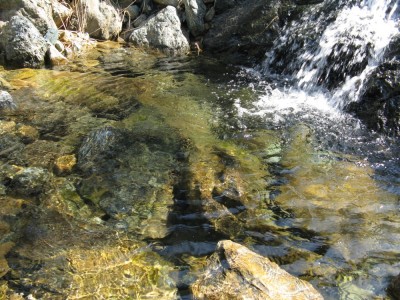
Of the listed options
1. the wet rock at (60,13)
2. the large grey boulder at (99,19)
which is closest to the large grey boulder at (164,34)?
the large grey boulder at (99,19)

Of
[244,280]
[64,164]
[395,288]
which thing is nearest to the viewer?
[244,280]

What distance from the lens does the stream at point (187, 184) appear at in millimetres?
3127

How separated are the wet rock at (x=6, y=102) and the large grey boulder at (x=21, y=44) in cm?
201

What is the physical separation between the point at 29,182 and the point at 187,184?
5.24 ft

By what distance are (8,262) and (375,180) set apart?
11.7 feet

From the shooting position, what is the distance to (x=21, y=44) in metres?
7.67

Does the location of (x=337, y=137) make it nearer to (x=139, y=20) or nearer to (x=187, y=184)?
(x=187, y=184)

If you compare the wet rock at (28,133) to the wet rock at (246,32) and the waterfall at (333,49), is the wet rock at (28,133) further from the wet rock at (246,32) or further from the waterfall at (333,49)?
the wet rock at (246,32)

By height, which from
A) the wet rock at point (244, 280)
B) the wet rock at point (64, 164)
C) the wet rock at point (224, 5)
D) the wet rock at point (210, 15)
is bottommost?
the wet rock at point (64, 164)

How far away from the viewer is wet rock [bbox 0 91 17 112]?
5883 mm

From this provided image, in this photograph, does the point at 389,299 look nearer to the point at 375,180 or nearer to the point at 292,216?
the point at 292,216

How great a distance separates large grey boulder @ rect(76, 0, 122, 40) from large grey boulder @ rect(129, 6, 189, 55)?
590 mm

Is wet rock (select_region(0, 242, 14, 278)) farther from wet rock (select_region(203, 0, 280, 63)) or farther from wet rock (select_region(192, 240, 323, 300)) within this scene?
wet rock (select_region(203, 0, 280, 63))

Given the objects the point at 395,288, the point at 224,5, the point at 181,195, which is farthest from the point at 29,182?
the point at 224,5
